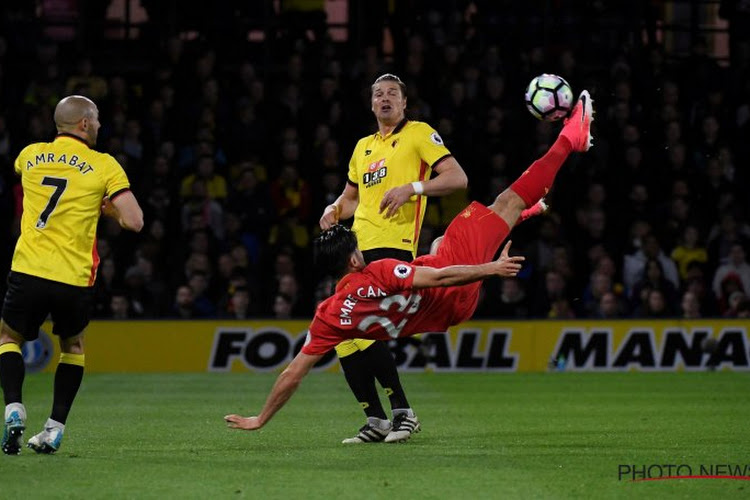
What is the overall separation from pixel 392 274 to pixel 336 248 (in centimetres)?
36

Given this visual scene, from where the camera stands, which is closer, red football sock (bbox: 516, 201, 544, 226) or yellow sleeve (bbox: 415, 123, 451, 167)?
yellow sleeve (bbox: 415, 123, 451, 167)

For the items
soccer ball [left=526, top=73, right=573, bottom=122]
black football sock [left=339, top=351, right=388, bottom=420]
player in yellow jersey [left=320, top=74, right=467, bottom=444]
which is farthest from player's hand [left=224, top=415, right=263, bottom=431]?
soccer ball [left=526, top=73, right=573, bottom=122]

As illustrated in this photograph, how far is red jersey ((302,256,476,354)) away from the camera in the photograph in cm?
812

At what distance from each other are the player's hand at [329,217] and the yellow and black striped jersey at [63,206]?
1297 mm

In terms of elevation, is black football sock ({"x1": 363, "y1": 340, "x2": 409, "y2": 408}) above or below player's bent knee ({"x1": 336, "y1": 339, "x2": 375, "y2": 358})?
below

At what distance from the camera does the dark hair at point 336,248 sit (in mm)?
8156

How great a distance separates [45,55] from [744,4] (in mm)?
9732

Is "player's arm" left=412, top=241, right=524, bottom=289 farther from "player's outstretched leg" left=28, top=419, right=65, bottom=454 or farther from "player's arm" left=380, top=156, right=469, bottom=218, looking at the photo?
"player's outstretched leg" left=28, top=419, right=65, bottom=454

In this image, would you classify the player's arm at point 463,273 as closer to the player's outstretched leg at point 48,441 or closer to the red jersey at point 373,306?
the red jersey at point 373,306

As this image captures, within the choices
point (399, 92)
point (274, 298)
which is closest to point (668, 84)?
point (274, 298)

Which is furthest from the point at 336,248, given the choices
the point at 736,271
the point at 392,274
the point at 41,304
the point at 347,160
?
the point at 736,271

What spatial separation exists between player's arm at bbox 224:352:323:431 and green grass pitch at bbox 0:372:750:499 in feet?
0.59

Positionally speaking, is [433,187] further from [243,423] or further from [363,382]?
[243,423]

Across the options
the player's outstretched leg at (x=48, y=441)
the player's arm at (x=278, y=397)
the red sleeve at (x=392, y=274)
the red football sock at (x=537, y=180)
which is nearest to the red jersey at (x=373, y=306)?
the red sleeve at (x=392, y=274)
